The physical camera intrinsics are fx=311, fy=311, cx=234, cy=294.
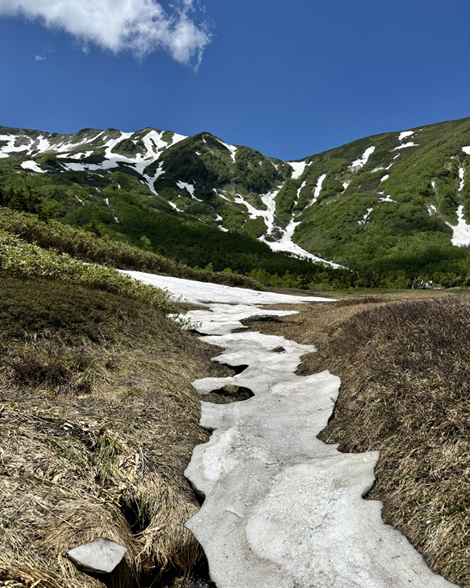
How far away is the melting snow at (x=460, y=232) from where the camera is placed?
129562 millimetres

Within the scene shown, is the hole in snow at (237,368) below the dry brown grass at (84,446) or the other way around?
below

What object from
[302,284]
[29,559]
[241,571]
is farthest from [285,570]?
[302,284]

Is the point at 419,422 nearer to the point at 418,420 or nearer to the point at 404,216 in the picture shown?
the point at 418,420

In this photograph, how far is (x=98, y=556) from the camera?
2.82 m

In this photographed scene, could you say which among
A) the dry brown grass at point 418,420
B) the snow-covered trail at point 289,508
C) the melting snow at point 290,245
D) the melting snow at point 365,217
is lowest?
the snow-covered trail at point 289,508

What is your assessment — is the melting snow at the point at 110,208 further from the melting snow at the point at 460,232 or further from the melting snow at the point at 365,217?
the melting snow at the point at 460,232

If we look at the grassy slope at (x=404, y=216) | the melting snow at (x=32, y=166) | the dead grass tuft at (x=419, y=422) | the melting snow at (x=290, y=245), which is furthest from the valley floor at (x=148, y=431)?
the melting snow at (x=32, y=166)

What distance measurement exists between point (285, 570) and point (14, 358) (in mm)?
5750

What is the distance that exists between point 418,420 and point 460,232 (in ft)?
552

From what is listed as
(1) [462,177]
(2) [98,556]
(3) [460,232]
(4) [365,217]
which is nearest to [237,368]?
(2) [98,556]

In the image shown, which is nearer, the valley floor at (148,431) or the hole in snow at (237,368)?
the valley floor at (148,431)

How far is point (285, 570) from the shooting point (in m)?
2.94

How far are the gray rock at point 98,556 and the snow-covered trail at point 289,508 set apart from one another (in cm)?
92

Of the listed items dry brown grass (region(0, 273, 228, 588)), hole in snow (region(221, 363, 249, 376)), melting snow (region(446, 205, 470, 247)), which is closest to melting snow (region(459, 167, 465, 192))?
melting snow (region(446, 205, 470, 247))
